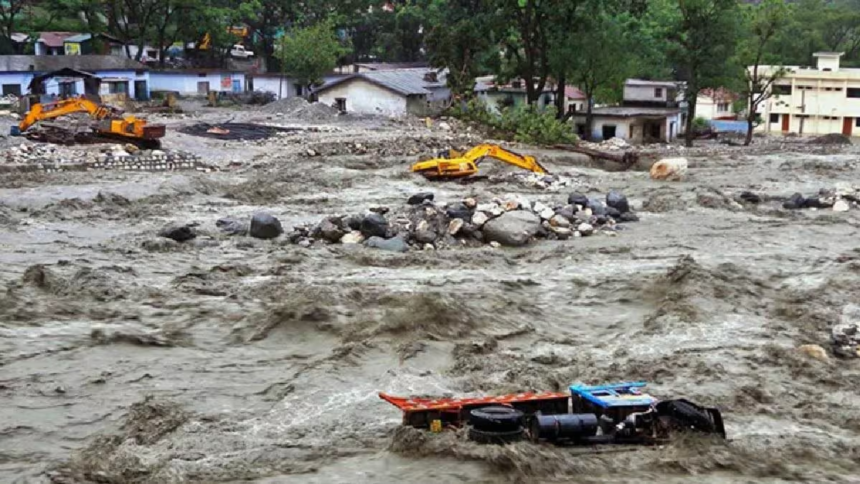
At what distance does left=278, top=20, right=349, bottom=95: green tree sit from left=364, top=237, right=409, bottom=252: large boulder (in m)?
33.3

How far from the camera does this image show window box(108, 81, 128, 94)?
47.1 metres

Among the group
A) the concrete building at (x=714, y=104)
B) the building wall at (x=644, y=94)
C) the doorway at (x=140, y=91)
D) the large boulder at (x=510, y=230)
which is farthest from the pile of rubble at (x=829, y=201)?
the doorway at (x=140, y=91)

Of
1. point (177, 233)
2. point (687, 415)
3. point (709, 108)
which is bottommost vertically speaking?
point (687, 415)

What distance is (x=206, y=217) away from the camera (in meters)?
20.0

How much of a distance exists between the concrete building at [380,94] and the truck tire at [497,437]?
37.1m

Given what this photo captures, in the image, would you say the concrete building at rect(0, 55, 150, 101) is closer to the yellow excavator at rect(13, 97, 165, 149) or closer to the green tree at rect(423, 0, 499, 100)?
the green tree at rect(423, 0, 499, 100)

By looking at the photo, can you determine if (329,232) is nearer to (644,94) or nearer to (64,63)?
(644,94)

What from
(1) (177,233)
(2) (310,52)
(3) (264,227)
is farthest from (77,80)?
(3) (264,227)

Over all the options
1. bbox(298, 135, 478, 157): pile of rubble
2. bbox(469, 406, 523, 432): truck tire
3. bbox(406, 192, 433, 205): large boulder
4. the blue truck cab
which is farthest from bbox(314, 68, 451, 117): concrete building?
bbox(469, 406, 523, 432): truck tire

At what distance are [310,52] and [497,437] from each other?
42751 mm

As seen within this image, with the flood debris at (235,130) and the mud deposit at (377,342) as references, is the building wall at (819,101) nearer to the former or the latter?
the flood debris at (235,130)

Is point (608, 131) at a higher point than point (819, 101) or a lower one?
lower

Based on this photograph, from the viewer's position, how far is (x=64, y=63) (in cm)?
4712

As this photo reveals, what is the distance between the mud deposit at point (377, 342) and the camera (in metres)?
8.27
